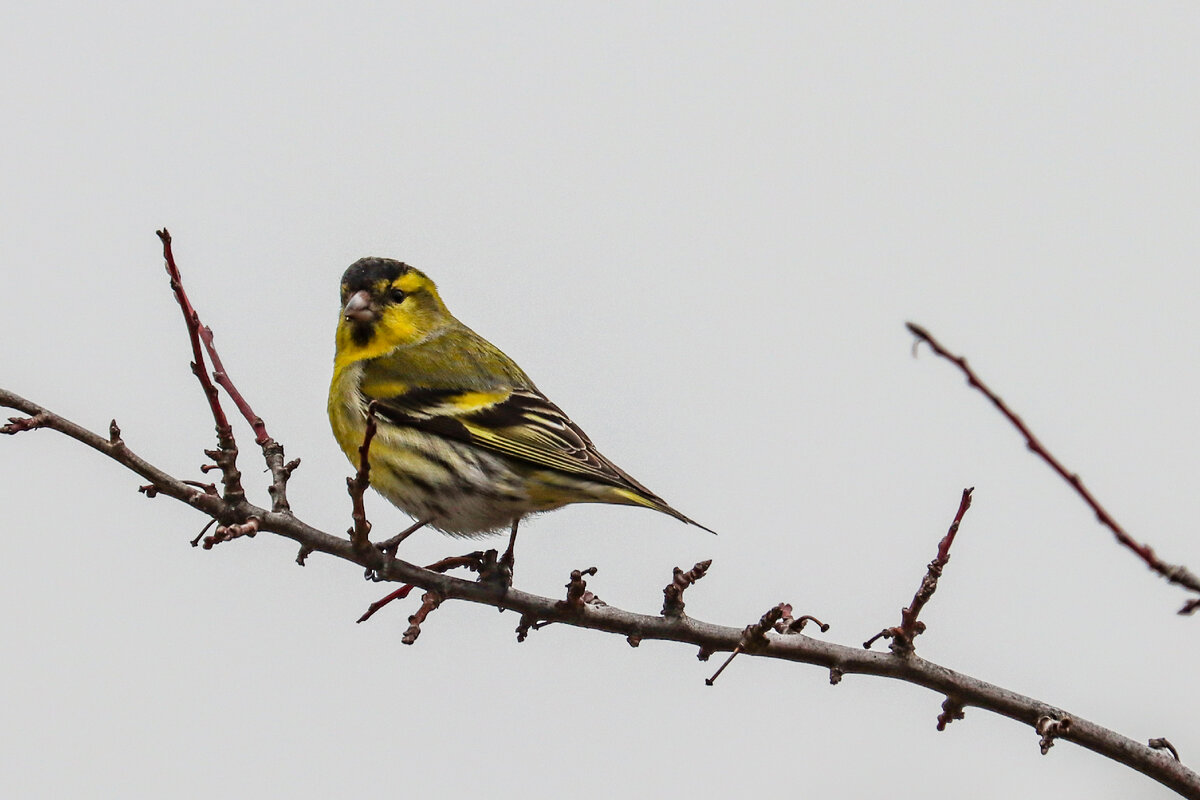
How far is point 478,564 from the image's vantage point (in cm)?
569

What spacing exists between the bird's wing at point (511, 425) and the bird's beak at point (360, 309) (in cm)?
70

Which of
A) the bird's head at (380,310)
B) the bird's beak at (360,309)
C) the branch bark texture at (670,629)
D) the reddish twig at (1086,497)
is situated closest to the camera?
the reddish twig at (1086,497)

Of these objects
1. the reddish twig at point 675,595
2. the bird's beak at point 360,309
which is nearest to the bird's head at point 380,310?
the bird's beak at point 360,309

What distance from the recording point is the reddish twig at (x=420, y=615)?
4.75m

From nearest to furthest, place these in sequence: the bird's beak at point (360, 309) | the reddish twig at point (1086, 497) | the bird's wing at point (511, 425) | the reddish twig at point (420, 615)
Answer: the reddish twig at point (1086, 497), the reddish twig at point (420, 615), the bird's wing at point (511, 425), the bird's beak at point (360, 309)

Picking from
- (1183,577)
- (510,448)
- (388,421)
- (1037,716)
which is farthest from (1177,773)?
(388,421)

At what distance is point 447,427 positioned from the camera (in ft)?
22.8

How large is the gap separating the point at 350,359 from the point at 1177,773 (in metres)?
5.16

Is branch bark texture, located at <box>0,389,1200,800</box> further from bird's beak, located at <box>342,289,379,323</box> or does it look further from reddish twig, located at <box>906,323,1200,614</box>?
bird's beak, located at <box>342,289,379,323</box>

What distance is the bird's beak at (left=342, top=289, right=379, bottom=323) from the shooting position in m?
7.79

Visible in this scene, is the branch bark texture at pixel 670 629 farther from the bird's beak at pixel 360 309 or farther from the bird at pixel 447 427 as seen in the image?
the bird's beak at pixel 360 309

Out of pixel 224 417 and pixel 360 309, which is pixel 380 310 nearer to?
pixel 360 309

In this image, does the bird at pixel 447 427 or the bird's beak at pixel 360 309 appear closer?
the bird at pixel 447 427

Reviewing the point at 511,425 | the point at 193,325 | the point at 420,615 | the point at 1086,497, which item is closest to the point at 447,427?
the point at 511,425
